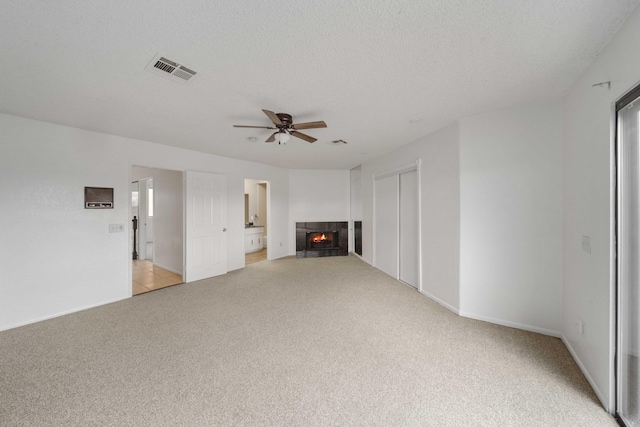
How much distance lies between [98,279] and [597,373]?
548cm

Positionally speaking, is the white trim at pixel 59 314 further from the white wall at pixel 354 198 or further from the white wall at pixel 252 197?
the white wall at pixel 354 198

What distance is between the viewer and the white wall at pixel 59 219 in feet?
9.45

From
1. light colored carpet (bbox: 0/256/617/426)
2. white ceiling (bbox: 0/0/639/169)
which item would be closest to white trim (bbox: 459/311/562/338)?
light colored carpet (bbox: 0/256/617/426)

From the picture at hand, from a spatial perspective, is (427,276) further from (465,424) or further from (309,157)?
(309,157)

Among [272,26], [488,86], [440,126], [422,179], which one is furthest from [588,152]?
[272,26]

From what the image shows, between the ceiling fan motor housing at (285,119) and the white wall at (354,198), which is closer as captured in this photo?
the ceiling fan motor housing at (285,119)

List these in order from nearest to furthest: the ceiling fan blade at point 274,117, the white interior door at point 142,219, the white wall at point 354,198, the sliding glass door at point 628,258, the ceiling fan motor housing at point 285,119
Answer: the sliding glass door at point 628,258 → the ceiling fan blade at point 274,117 → the ceiling fan motor housing at point 285,119 → the white interior door at point 142,219 → the white wall at point 354,198

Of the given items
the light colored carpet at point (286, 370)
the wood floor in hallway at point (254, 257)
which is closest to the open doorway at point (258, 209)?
the wood floor in hallway at point (254, 257)

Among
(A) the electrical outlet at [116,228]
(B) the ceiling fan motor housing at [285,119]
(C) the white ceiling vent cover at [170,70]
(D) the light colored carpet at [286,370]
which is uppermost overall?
(C) the white ceiling vent cover at [170,70]

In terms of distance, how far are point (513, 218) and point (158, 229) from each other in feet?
21.6

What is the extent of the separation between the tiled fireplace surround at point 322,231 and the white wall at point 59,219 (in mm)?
3855

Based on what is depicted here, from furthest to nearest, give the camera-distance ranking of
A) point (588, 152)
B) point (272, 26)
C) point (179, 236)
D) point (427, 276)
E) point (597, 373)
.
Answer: point (179, 236) → point (427, 276) → point (588, 152) → point (597, 373) → point (272, 26)

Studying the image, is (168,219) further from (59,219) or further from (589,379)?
(589,379)

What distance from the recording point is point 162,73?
79.2 inches
